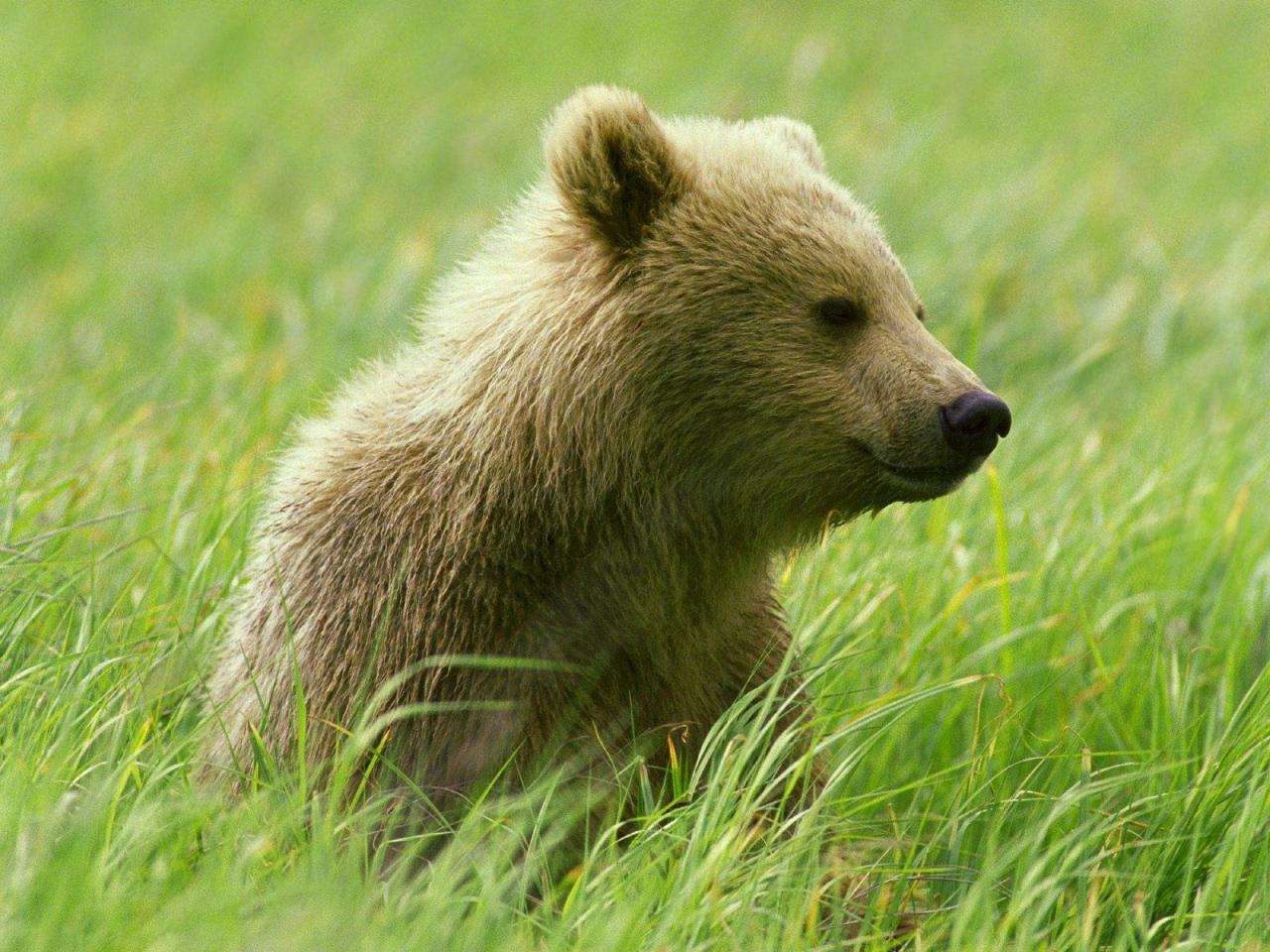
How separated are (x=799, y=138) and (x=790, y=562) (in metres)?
1.08

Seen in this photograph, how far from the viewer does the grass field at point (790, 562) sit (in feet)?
10.2

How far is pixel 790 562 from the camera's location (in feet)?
13.4

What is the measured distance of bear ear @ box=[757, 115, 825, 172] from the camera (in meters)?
4.32

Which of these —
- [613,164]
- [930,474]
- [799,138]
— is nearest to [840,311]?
[930,474]

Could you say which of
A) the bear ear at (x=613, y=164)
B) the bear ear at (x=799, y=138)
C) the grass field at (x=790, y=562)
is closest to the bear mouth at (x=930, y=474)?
the grass field at (x=790, y=562)

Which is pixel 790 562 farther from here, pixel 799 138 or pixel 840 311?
pixel 799 138

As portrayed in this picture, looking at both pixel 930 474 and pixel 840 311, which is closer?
pixel 930 474

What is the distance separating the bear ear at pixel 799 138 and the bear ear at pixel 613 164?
55cm

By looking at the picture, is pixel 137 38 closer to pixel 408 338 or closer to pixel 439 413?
pixel 408 338

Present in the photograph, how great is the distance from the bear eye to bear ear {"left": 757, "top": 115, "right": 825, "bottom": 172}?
24.0 inches

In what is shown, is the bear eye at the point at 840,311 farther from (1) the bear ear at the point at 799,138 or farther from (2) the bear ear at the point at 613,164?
(1) the bear ear at the point at 799,138

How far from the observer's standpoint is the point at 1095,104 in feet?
41.3

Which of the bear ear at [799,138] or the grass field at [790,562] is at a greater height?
the bear ear at [799,138]

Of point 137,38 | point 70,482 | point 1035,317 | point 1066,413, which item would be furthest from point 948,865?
point 137,38
